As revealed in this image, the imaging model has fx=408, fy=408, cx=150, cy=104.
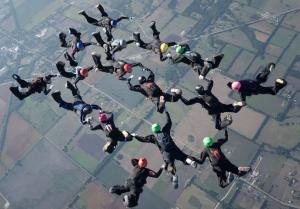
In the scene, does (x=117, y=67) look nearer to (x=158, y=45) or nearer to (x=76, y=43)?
(x=158, y=45)

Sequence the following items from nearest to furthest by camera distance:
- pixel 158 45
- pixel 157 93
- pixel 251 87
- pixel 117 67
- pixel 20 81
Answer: pixel 251 87
pixel 157 93
pixel 20 81
pixel 117 67
pixel 158 45

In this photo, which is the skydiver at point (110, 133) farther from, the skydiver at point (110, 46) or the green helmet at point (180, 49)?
the green helmet at point (180, 49)

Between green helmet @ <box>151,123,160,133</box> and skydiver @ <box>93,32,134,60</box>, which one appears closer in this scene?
green helmet @ <box>151,123,160,133</box>

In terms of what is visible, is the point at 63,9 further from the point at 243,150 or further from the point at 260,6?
the point at 243,150

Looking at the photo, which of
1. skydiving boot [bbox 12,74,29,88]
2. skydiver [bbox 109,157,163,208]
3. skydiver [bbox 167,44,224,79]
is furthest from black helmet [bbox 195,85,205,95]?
skydiving boot [bbox 12,74,29,88]

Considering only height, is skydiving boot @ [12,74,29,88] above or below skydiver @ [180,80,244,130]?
above

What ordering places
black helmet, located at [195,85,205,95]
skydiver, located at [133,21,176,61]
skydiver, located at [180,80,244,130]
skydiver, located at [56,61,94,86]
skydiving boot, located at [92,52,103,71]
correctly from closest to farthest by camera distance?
skydiver, located at [180,80,244,130] < black helmet, located at [195,85,205,95] < skydiver, located at [56,61,94,86] < skydiving boot, located at [92,52,103,71] < skydiver, located at [133,21,176,61]

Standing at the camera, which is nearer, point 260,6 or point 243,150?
point 243,150

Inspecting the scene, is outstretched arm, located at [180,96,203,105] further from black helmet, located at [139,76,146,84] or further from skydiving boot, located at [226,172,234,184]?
skydiving boot, located at [226,172,234,184]

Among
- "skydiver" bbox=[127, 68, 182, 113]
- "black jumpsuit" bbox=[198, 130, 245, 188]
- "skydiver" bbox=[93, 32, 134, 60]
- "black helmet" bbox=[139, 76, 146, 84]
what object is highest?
"skydiver" bbox=[93, 32, 134, 60]

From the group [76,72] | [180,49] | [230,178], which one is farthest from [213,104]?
[76,72]

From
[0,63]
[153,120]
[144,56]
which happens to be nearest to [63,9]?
[0,63]
